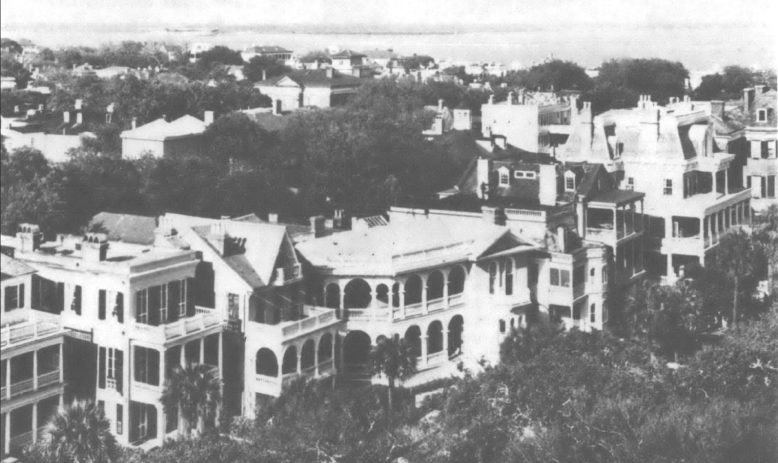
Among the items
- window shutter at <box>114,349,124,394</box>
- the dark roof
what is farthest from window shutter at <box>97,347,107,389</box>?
the dark roof

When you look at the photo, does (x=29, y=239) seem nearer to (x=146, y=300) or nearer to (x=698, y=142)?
(x=146, y=300)

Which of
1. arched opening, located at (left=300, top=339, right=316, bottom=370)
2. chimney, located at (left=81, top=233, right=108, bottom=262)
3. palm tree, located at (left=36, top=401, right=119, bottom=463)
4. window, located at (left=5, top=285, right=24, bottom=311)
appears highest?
chimney, located at (left=81, top=233, right=108, bottom=262)

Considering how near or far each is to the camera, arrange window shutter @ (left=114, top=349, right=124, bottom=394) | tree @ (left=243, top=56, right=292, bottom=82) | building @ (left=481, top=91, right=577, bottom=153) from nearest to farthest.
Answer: window shutter @ (left=114, top=349, right=124, bottom=394), building @ (left=481, top=91, right=577, bottom=153), tree @ (left=243, top=56, right=292, bottom=82)

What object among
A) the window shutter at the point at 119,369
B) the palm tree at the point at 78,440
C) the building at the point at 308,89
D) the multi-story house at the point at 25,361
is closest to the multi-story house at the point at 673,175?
the window shutter at the point at 119,369

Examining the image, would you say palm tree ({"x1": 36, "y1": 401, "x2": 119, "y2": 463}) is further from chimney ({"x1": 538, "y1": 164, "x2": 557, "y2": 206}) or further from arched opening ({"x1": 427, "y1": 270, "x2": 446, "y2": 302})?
chimney ({"x1": 538, "y1": 164, "x2": 557, "y2": 206})

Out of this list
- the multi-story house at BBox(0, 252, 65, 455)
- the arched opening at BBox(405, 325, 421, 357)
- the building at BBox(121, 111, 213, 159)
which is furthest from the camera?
the building at BBox(121, 111, 213, 159)

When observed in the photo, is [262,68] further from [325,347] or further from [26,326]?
[26,326]

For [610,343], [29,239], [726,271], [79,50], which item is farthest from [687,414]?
[79,50]

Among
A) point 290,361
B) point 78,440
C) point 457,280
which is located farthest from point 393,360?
point 78,440
